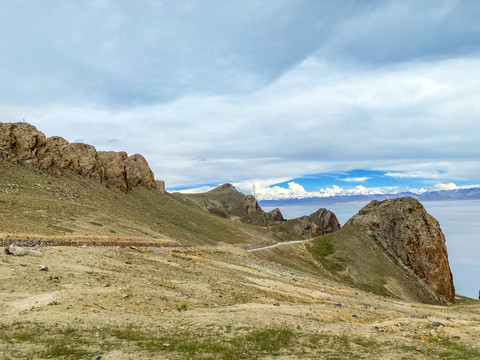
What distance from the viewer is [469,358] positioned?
14.0 m

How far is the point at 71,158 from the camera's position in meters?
73.9

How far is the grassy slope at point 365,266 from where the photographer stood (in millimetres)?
64500

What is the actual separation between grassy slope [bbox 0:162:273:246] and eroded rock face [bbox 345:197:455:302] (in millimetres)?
43613

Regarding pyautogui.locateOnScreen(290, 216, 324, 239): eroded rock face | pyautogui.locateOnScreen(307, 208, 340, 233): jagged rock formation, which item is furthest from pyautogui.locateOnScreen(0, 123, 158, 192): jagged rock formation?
pyautogui.locateOnScreen(307, 208, 340, 233): jagged rock formation

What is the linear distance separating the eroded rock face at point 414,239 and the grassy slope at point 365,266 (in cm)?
267

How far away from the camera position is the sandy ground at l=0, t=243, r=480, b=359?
13195mm

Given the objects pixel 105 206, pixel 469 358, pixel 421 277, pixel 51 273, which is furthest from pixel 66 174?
pixel 421 277

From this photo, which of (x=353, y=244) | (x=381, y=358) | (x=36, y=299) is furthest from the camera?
(x=353, y=244)

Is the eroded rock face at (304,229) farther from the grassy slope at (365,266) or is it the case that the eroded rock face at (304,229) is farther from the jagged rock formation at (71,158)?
the jagged rock formation at (71,158)

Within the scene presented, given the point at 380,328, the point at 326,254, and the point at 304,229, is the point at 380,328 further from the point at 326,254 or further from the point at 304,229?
the point at 304,229

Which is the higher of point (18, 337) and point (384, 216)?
point (384, 216)

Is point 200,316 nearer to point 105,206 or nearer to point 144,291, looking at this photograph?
point 144,291

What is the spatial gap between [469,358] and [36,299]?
67.3ft

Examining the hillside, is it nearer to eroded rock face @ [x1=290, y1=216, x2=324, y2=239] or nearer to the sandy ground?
the sandy ground
